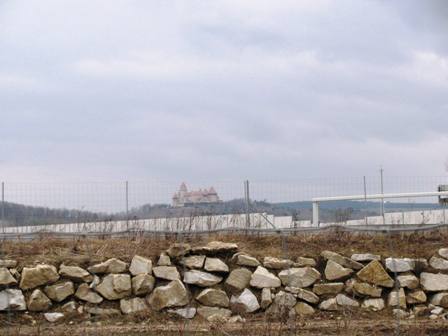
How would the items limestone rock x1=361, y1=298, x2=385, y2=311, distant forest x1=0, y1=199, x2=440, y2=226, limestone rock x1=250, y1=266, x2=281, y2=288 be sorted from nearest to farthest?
limestone rock x1=361, y1=298, x2=385, y2=311 < limestone rock x1=250, y1=266, x2=281, y2=288 < distant forest x1=0, y1=199, x2=440, y2=226

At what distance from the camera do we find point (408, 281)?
13.2 meters

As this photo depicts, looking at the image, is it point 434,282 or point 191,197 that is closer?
point 434,282

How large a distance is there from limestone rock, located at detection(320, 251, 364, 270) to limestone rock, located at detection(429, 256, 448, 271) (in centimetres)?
138

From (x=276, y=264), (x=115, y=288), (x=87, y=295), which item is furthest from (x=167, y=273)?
(x=276, y=264)

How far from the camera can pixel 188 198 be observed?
16719 mm

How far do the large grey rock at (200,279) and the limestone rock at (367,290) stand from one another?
2.55m

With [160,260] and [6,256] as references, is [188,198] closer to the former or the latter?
[160,260]

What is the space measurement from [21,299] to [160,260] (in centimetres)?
257

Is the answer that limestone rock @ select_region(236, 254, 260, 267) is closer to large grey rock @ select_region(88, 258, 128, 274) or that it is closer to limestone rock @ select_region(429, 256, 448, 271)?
large grey rock @ select_region(88, 258, 128, 274)

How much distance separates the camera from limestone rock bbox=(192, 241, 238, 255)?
527 inches

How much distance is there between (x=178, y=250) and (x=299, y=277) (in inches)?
91.1

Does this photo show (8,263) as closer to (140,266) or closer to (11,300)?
(11,300)

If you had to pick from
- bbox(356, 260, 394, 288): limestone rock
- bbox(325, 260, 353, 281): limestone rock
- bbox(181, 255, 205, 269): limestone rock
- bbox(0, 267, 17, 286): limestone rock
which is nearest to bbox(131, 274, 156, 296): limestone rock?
bbox(181, 255, 205, 269): limestone rock

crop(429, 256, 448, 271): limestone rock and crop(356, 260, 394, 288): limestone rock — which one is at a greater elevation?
crop(429, 256, 448, 271): limestone rock
